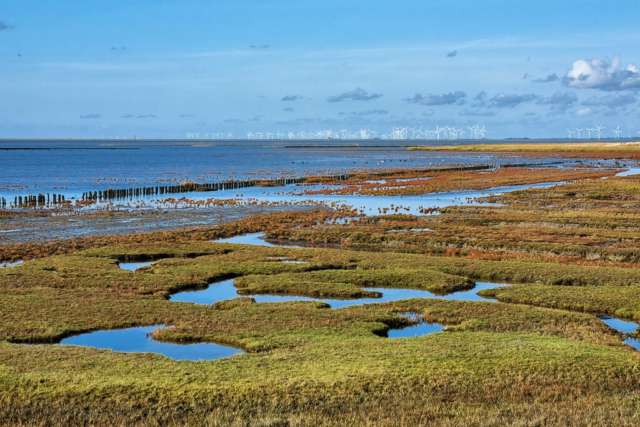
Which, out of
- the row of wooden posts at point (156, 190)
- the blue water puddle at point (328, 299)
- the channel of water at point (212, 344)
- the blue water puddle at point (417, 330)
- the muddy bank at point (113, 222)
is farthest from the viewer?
the row of wooden posts at point (156, 190)

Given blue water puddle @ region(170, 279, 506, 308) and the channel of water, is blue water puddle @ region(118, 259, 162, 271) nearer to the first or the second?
the channel of water

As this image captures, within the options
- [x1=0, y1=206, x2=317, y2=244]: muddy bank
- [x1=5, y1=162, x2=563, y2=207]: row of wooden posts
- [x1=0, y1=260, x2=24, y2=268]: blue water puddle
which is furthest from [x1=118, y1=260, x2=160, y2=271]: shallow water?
[x1=5, y1=162, x2=563, y2=207]: row of wooden posts

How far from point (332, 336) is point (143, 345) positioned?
6.76 metres

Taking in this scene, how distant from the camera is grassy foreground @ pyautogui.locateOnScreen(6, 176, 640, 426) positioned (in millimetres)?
16125

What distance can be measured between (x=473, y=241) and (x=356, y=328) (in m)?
23.0

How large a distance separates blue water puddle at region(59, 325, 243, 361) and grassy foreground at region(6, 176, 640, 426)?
1.48 feet

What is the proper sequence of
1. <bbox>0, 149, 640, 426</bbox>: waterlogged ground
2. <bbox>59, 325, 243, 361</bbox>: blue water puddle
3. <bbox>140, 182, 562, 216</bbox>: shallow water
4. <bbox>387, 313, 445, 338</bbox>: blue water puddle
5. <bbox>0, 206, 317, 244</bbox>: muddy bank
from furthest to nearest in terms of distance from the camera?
<bbox>140, 182, 562, 216</bbox>: shallow water, <bbox>0, 206, 317, 244</bbox>: muddy bank, <bbox>387, 313, 445, 338</bbox>: blue water puddle, <bbox>59, 325, 243, 361</bbox>: blue water puddle, <bbox>0, 149, 640, 426</bbox>: waterlogged ground

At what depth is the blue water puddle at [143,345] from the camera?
72.1 feet

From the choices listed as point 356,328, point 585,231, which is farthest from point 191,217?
point 356,328

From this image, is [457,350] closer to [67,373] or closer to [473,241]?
[67,373]

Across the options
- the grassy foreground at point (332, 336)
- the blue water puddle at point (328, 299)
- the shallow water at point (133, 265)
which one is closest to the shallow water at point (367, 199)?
the grassy foreground at point (332, 336)

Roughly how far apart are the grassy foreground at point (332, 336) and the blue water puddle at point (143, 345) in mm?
452

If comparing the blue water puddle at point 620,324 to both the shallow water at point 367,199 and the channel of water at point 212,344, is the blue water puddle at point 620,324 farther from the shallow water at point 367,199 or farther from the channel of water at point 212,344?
the shallow water at point 367,199

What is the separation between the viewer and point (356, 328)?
2416 cm
